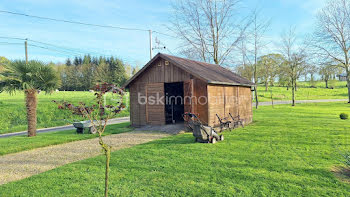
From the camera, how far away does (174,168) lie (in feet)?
18.9

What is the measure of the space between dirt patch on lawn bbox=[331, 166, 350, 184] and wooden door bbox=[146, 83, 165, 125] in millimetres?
8830

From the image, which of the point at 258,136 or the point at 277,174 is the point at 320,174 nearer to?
the point at 277,174

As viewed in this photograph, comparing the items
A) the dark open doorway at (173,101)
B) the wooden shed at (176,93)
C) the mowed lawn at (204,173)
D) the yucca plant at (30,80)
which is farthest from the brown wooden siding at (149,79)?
the mowed lawn at (204,173)

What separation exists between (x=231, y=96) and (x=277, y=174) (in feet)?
28.4

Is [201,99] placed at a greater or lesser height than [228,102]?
greater

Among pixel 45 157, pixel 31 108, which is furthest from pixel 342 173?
pixel 31 108

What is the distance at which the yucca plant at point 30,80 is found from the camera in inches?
424

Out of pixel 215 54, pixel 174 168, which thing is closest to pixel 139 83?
pixel 174 168

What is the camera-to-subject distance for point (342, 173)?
209 inches

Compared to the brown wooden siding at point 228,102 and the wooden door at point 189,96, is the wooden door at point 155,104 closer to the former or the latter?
the wooden door at point 189,96

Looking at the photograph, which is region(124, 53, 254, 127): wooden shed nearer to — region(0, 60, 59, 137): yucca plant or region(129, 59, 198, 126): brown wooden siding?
region(129, 59, 198, 126): brown wooden siding

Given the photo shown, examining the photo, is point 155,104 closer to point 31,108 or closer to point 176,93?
point 176,93

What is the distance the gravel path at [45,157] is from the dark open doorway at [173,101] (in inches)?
180

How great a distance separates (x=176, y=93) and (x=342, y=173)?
11.4 meters
